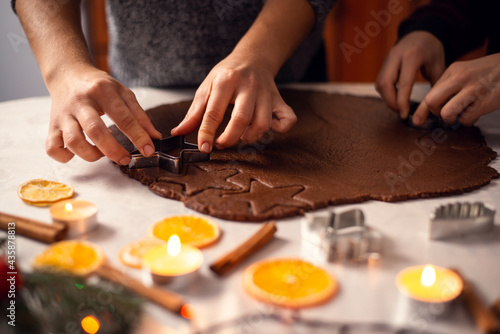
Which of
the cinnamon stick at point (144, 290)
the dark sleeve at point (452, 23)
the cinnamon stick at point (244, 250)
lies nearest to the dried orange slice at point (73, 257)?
the cinnamon stick at point (144, 290)

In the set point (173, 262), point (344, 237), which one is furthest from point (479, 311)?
point (173, 262)

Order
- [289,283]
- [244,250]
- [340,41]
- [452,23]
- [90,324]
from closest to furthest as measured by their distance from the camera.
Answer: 1. [90,324]
2. [289,283]
3. [244,250]
4. [452,23]
5. [340,41]

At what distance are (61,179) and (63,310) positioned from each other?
0.75 meters

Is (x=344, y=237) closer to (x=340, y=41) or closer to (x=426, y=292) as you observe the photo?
(x=426, y=292)

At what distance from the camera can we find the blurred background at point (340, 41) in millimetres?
3961

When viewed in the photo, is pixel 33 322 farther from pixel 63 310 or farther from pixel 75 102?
pixel 75 102

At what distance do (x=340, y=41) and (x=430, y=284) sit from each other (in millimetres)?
3939

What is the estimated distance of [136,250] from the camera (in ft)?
3.25

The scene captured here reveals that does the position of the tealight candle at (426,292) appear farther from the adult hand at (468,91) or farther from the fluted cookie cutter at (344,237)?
the adult hand at (468,91)

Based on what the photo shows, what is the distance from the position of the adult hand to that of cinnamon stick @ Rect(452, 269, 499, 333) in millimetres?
1016

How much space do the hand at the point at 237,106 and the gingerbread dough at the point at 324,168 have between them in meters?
0.10

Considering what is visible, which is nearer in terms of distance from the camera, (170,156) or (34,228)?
(34,228)

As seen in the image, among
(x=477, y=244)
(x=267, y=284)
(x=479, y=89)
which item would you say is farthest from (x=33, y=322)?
(x=479, y=89)

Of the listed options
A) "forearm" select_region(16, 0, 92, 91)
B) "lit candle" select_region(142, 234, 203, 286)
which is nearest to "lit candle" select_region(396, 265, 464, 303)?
"lit candle" select_region(142, 234, 203, 286)
